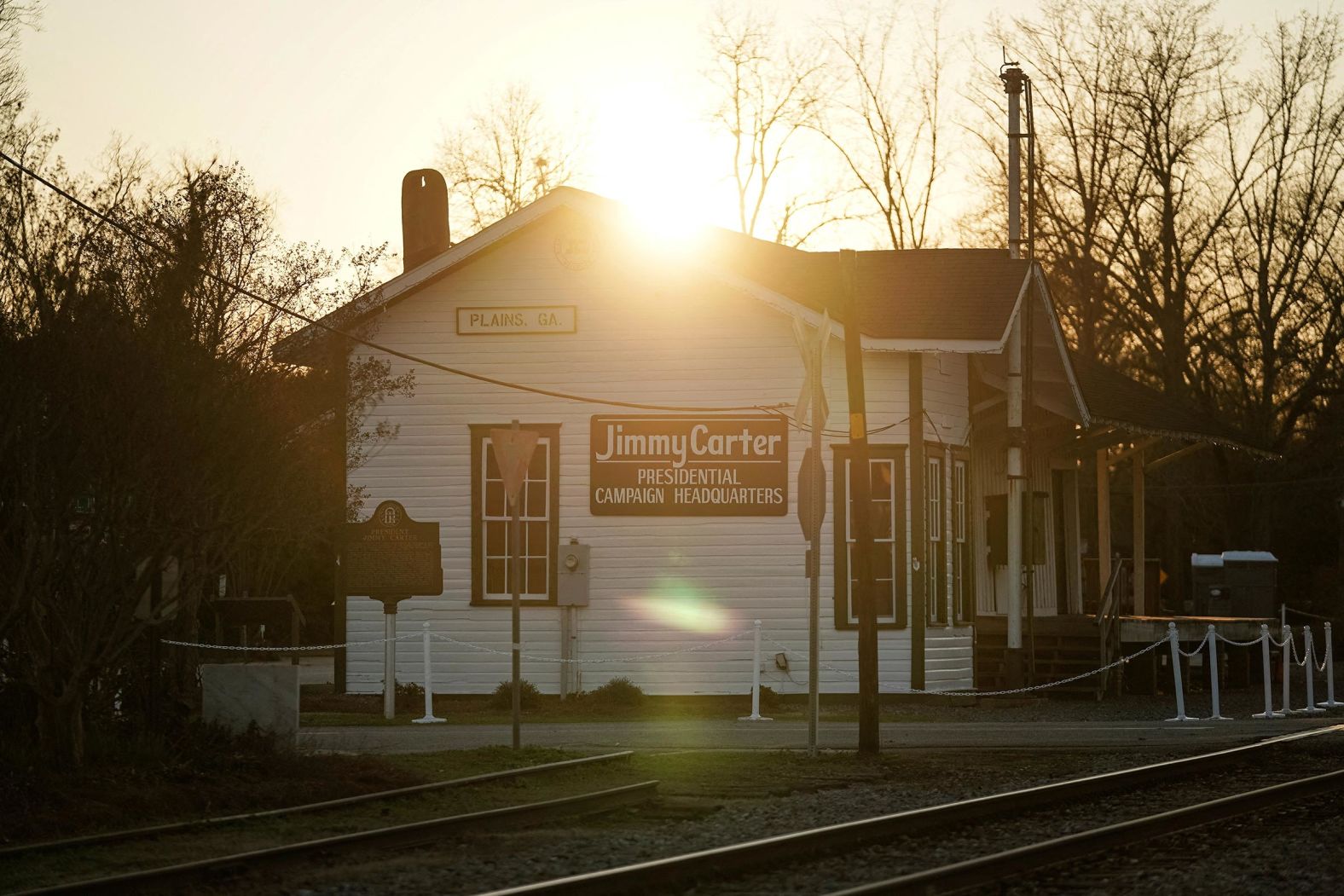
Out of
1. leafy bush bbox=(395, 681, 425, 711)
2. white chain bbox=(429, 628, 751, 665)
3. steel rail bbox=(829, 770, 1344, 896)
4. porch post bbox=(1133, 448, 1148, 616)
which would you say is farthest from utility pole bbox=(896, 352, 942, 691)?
steel rail bbox=(829, 770, 1344, 896)

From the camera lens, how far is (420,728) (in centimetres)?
1944

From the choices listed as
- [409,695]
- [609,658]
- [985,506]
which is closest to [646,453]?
[609,658]

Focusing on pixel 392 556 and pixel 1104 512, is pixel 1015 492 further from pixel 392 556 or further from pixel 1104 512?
pixel 392 556

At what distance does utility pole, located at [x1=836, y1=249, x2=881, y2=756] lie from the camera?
15414 mm

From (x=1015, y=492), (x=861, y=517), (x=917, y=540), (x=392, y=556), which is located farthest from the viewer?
(x=1015, y=492)

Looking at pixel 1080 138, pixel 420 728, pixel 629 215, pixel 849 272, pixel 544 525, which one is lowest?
pixel 420 728

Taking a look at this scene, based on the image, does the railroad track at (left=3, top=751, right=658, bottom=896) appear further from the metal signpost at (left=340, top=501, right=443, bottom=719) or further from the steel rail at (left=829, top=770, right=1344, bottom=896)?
the metal signpost at (left=340, top=501, right=443, bottom=719)

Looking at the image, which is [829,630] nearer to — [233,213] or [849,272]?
[849,272]

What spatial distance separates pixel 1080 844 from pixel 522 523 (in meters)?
14.4

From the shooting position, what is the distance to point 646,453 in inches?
922

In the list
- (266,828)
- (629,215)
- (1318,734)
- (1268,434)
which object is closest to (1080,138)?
(1268,434)

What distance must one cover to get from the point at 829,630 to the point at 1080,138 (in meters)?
24.8

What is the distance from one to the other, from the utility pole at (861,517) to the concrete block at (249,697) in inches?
185

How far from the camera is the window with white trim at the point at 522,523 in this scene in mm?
23578
